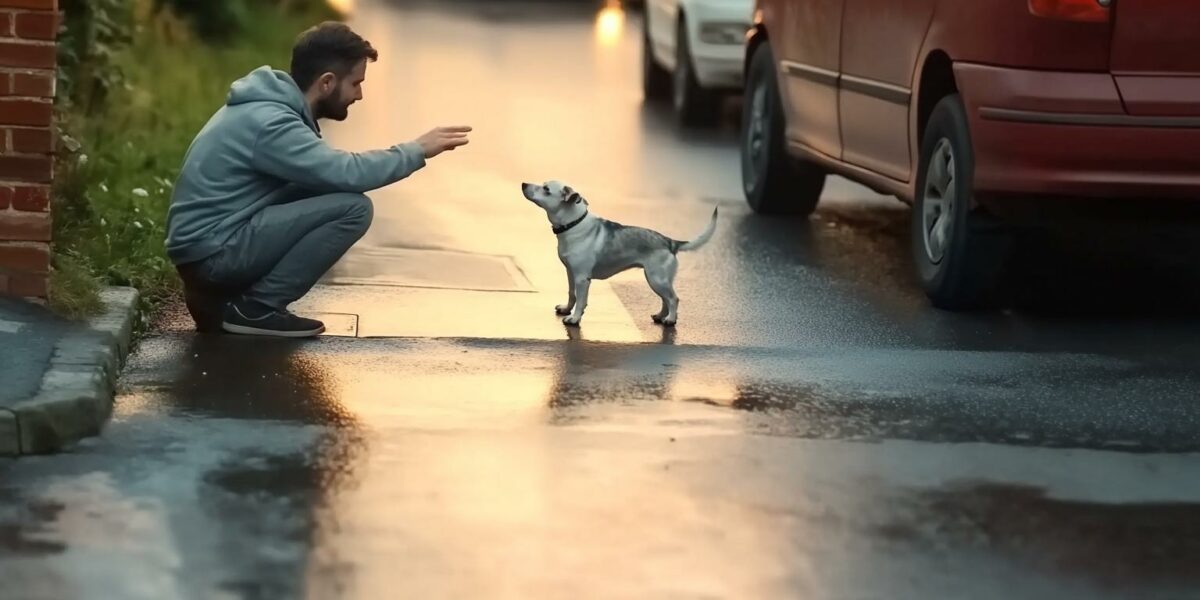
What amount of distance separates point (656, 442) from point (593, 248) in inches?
79.7

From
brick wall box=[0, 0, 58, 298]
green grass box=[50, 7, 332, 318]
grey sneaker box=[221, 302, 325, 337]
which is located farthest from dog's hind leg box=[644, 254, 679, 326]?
brick wall box=[0, 0, 58, 298]

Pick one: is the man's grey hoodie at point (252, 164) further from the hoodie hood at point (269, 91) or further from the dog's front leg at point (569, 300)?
the dog's front leg at point (569, 300)

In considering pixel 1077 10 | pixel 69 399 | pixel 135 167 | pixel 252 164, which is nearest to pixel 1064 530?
pixel 69 399

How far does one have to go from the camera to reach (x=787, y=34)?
11.0 m

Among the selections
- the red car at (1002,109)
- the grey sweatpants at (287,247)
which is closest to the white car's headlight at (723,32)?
the red car at (1002,109)

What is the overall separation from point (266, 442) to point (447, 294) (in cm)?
275

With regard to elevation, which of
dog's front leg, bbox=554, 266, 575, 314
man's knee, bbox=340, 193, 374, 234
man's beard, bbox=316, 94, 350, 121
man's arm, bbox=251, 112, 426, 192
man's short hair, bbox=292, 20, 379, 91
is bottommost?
dog's front leg, bbox=554, 266, 575, 314

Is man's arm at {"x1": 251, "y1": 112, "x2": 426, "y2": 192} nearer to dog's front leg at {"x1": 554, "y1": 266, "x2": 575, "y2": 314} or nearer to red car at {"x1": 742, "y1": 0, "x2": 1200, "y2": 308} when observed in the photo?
dog's front leg at {"x1": 554, "y1": 266, "x2": 575, "y2": 314}

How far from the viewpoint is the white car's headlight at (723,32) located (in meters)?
15.7

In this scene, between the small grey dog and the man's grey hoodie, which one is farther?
the small grey dog

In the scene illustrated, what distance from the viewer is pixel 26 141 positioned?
6.79 m

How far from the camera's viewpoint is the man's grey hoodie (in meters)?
7.21

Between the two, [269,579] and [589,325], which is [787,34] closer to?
[589,325]

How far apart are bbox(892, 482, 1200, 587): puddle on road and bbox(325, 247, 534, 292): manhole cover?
3.54 meters
